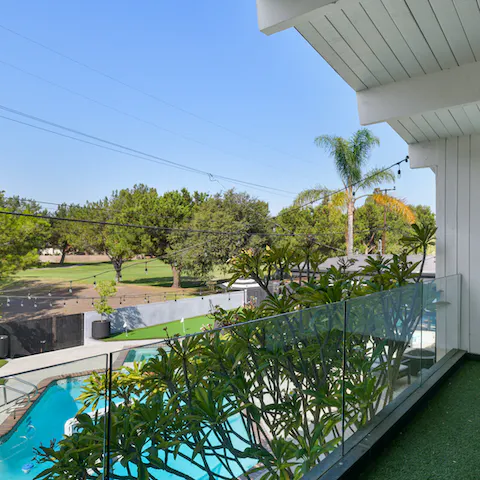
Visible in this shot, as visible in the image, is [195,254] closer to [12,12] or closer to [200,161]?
[200,161]

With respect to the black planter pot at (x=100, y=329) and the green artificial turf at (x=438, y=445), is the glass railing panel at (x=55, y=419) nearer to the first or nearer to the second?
the green artificial turf at (x=438, y=445)

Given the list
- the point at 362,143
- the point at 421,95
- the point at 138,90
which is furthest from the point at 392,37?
the point at 138,90

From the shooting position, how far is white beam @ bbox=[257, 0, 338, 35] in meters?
1.53

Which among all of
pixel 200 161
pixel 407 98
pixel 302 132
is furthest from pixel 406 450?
pixel 302 132

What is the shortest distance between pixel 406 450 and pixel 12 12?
44.8 m

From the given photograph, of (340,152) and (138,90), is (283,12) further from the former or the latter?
(138,90)

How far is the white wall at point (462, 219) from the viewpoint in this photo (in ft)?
11.2

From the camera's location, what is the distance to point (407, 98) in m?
2.51

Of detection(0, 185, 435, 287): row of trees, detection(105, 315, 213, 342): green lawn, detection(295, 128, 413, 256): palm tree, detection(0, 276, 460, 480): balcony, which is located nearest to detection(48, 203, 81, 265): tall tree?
detection(0, 185, 435, 287): row of trees

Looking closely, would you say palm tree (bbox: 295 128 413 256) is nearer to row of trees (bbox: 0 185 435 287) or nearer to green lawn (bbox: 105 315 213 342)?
row of trees (bbox: 0 185 435 287)

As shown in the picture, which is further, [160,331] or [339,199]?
[339,199]

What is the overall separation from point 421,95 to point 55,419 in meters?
2.57

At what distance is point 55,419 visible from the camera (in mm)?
903

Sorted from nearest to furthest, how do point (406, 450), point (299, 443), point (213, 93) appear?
point (299, 443) → point (406, 450) → point (213, 93)
